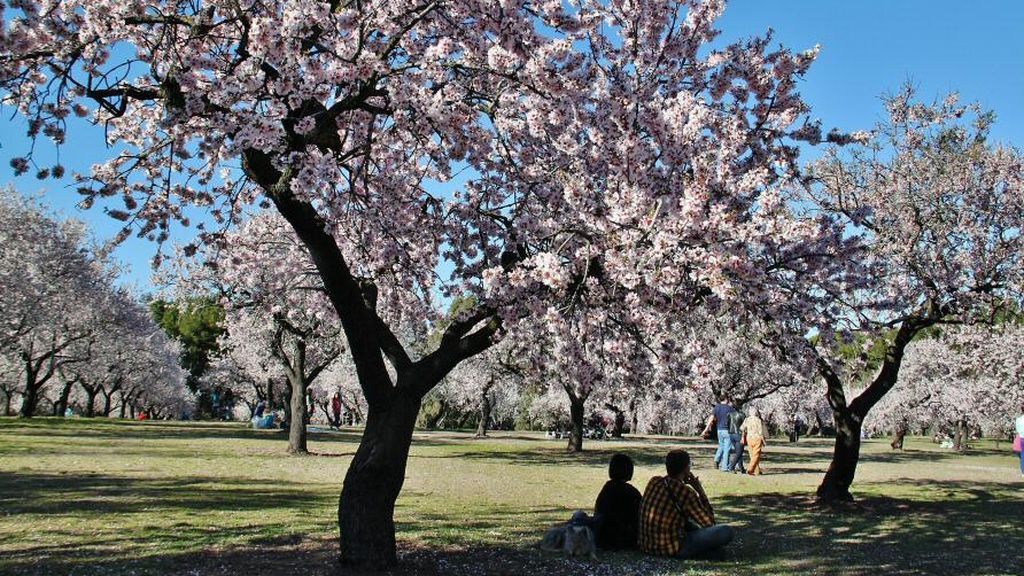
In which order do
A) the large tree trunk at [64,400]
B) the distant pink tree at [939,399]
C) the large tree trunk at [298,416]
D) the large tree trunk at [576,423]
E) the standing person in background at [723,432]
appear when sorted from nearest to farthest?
the standing person in background at [723,432], the large tree trunk at [298,416], the large tree trunk at [576,423], the distant pink tree at [939,399], the large tree trunk at [64,400]

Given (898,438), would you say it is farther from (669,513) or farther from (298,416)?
(669,513)

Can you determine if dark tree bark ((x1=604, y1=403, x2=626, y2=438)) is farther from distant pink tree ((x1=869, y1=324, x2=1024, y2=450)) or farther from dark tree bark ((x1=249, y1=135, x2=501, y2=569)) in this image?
dark tree bark ((x1=249, y1=135, x2=501, y2=569))

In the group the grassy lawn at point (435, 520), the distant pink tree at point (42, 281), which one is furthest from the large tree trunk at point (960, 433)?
the distant pink tree at point (42, 281)

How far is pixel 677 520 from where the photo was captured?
833 centimetres

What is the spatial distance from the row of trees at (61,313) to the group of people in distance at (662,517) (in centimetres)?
3132

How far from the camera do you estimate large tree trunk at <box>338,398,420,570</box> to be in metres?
7.37

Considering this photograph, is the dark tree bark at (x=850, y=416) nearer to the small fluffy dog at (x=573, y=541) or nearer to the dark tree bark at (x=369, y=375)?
the small fluffy dog at (x=573, y=541)

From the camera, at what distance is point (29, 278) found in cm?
3347

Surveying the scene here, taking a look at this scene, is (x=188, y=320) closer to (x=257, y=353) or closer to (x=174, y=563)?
(x=257, y=353)

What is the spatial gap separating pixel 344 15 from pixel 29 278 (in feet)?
110

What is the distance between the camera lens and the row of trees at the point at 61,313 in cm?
3297

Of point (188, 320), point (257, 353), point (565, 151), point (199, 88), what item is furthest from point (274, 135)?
point (188, 320)

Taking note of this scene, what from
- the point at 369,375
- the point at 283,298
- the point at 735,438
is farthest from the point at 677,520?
the point at 283,298

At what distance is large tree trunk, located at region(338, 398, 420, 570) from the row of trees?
30150mm
